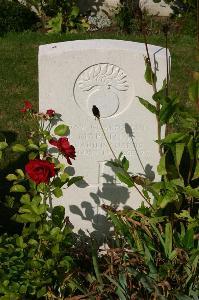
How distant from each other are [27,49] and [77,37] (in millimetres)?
663

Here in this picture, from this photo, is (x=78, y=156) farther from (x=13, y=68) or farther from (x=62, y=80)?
(x=13, y=68)

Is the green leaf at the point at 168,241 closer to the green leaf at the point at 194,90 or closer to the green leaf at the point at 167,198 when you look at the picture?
the green leaf at the point at 167,198

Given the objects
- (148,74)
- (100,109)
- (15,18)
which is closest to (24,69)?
(15,18)

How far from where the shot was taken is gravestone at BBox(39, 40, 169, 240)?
2.64 m

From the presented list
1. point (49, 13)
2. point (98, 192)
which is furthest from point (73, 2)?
point (98, 192)

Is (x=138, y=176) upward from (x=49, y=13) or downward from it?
downward

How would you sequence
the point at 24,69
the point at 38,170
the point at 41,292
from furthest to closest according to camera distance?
1. the point at 24,69
2. the point at 41,292
3. the point at 38,170

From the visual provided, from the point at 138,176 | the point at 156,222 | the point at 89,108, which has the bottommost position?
the point at 156,222

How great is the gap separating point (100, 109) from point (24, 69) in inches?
119

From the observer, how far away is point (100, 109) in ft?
9.20

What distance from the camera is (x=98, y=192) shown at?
121 inches

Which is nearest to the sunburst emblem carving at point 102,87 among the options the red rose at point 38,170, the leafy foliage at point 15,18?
the red rose at point 38,170

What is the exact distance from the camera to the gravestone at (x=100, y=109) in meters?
2.64

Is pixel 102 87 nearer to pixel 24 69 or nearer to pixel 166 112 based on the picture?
pixel 166 112
